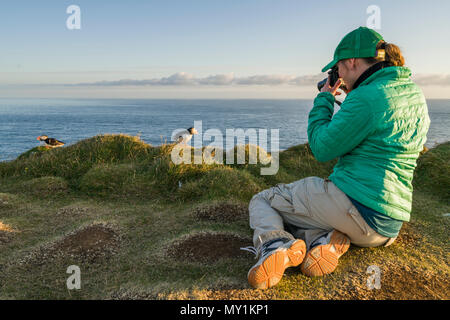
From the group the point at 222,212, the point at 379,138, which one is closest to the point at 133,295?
the point at 222,212

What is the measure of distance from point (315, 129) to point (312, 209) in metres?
0.95

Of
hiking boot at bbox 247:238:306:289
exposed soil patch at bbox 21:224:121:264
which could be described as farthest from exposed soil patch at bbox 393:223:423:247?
exposed soil patch at bbox 21:224:121:264

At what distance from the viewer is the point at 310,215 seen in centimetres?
404

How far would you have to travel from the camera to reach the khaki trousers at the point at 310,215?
375 cm

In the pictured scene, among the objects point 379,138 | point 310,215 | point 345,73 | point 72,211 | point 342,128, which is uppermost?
point 345,73

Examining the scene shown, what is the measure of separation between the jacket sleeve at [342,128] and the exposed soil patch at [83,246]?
3168mm

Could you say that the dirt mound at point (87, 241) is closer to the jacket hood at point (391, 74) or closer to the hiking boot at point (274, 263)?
the hiking boot at point (274, 263)

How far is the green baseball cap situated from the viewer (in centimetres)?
355

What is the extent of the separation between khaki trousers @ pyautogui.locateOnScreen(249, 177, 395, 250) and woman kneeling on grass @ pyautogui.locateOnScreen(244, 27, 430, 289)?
1cm

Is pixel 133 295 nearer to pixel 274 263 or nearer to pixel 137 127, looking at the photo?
pixel 274 263

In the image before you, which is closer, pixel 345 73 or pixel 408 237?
pixel 345 73

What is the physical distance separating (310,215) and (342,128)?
1.19m

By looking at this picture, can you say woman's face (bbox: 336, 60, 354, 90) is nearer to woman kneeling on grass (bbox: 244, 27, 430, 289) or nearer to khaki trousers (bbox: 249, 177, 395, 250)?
woman kneeling on grass (bbox: 244, 27, 430, 289)

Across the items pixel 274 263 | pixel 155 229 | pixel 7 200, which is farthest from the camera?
pixel 7 200
